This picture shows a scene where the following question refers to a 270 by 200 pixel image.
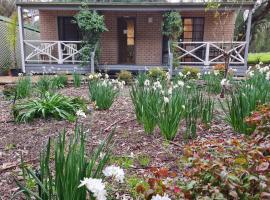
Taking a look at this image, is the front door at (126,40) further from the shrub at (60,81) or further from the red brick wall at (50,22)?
the shrub at (60,81)

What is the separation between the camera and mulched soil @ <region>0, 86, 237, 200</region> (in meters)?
3.22

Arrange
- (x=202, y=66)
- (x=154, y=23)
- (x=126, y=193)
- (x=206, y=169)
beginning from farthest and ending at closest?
(x=154, y=23)
(x=202, y=66)
(x=126, y=193)
(x=206, y=169)

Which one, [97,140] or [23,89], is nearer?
[97,140]

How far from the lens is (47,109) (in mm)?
5266

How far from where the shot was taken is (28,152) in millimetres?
3680

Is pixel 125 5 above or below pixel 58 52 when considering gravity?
above

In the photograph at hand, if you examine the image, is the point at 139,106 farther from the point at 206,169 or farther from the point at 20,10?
the point at 20,10

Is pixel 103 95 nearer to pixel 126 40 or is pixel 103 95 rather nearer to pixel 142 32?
pixel 142 32

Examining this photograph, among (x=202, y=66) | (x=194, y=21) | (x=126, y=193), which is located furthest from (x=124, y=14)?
(x=126, y=193)

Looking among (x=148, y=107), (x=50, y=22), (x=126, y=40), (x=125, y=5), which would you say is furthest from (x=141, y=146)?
(x=50, y=22)

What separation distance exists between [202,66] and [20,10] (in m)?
8.55

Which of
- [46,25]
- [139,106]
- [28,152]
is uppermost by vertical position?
[46,25]

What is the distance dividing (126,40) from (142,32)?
0.97 metres

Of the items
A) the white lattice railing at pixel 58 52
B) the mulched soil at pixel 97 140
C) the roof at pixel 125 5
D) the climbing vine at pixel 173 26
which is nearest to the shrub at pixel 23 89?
the mulched soil at pixel 97 140
